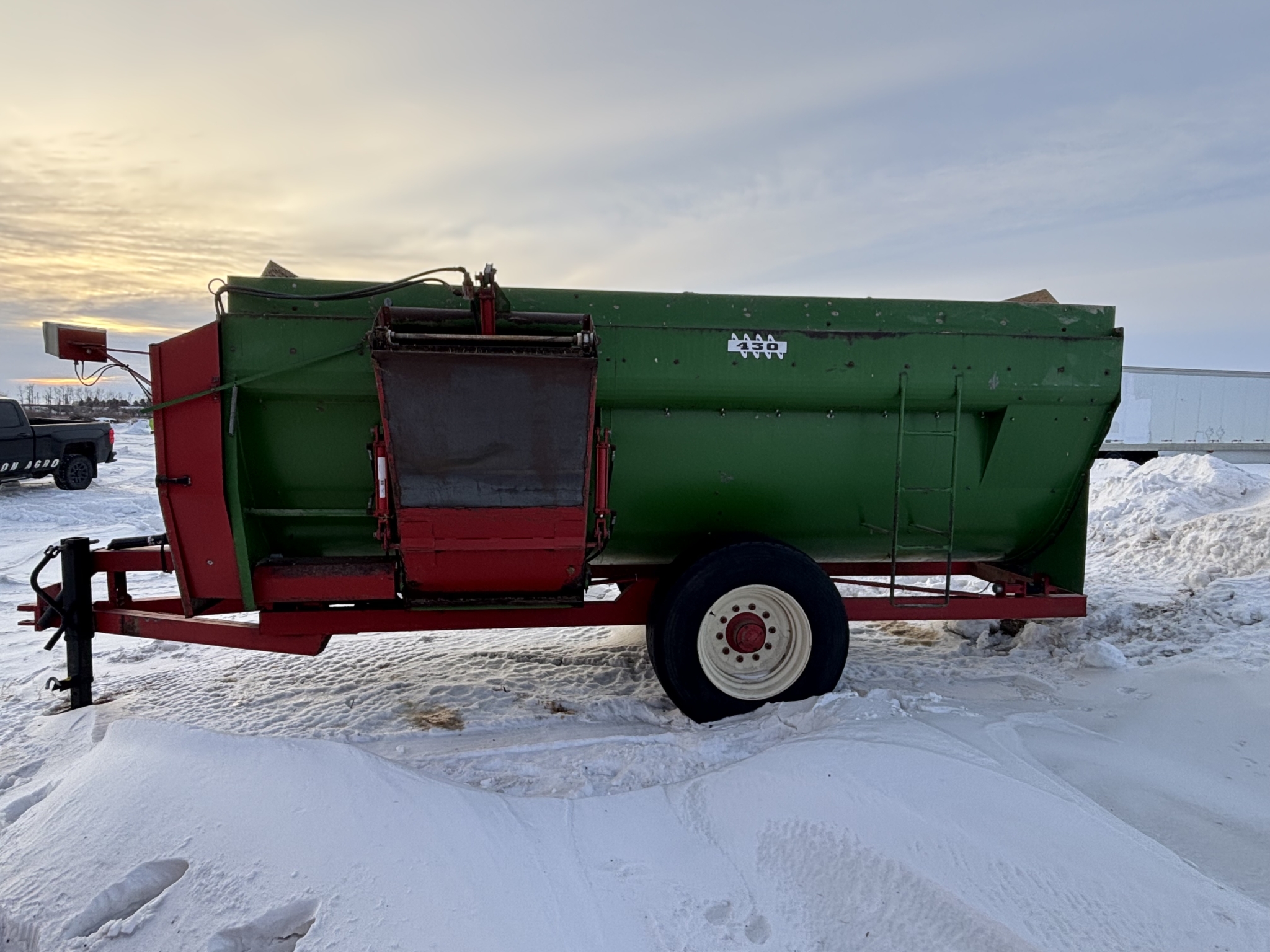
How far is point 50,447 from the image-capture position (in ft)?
43.7

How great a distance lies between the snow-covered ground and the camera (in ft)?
7.87

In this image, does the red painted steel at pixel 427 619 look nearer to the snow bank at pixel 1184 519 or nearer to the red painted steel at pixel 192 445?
the red painted steel at pixel 192 445

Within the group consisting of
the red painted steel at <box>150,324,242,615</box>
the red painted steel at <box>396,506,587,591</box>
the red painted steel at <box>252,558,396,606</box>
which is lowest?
the red painted steel at <box>252,558,396,606</box>

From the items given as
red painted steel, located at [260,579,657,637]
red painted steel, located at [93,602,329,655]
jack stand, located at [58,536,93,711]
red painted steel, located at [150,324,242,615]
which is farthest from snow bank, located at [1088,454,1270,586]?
jack stand, located at [58,536,93,711]

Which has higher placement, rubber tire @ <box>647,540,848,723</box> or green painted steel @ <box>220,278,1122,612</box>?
green painted steel @ <box>220,278,1122,612</box>

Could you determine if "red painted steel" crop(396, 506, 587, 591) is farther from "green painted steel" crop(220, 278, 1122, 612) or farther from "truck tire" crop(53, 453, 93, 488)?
"truck tire" crop(53, 453, 93, 488)

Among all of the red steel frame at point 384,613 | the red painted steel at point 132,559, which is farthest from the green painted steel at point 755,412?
the red painted steel at point 132,559

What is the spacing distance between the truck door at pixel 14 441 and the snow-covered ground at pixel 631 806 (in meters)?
10.1

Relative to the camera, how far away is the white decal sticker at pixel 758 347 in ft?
13.6

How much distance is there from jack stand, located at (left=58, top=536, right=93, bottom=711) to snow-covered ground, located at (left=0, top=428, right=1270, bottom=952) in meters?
0.16

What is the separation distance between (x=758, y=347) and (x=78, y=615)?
414 cm

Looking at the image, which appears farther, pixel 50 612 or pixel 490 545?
pixel 50 612

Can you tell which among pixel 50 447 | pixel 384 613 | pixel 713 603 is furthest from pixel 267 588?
pixel 50 447

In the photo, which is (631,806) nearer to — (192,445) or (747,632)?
(747,632)
